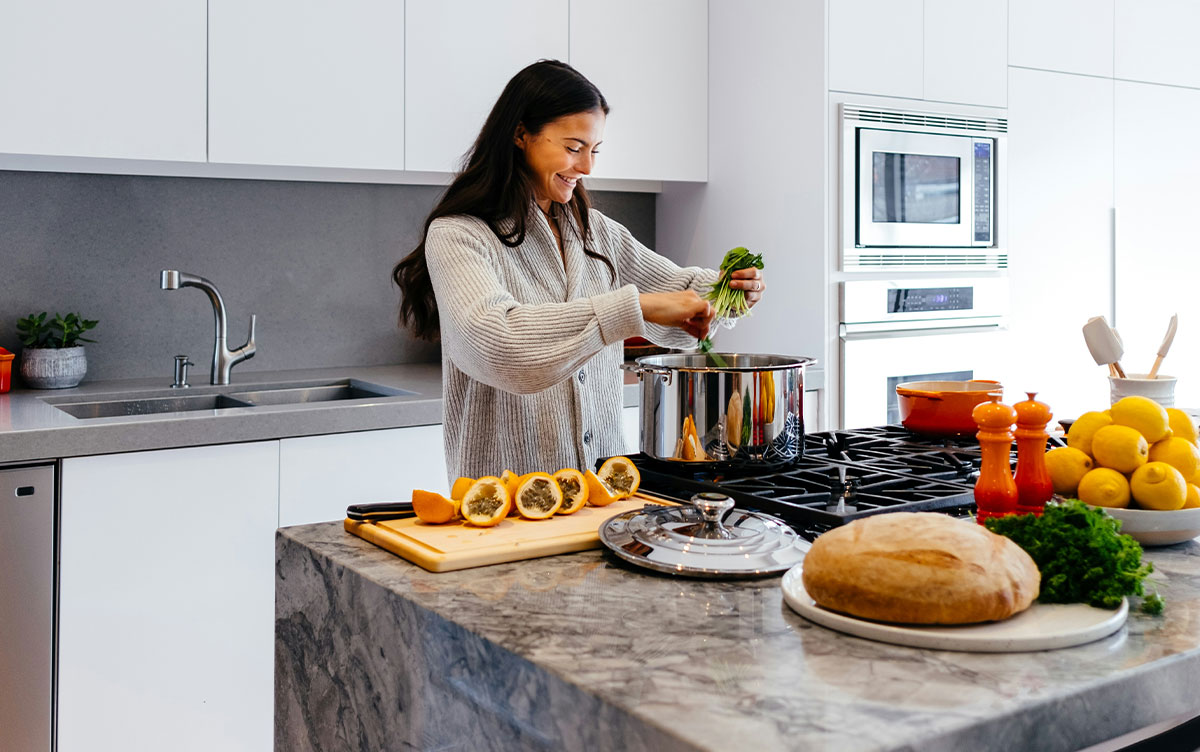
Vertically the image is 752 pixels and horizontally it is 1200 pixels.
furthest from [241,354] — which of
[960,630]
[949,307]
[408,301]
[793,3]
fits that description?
[960,630]

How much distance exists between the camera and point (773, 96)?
10.4ft

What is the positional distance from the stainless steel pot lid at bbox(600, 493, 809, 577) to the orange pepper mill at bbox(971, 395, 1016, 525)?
0.21m

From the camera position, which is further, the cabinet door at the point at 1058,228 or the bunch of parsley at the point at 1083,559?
the cabinet door at the point at 1058,228

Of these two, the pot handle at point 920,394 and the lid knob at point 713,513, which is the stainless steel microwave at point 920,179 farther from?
the lid knob at point 713,513

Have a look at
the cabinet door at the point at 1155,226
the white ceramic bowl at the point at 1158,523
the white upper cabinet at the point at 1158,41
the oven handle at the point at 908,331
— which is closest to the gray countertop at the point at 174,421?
the oven handle at the point at 908,331

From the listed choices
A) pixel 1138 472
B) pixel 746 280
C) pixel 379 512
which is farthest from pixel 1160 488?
pixel 379 512

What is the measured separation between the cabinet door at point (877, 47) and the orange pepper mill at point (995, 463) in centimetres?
204

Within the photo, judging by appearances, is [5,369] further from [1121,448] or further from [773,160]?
[1121,448]

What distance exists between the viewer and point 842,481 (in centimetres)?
140

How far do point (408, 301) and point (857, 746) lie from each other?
4.78ft

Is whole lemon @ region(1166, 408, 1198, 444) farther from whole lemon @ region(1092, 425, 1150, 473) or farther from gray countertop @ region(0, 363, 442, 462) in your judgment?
gray countertop @ region(0, 363, 442, 462)

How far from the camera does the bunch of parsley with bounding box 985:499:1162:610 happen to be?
972 mm

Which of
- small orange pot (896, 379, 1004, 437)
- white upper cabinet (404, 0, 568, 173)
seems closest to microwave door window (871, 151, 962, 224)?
white upper cabinet (404, 0, 568, 173)

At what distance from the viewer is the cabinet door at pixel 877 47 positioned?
3.05m
